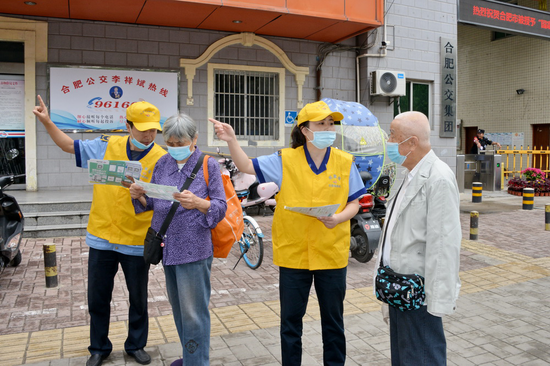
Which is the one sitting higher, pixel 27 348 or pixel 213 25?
pixel 213 25

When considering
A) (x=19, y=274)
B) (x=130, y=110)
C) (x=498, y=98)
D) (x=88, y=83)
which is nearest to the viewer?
(x=130, y=110)

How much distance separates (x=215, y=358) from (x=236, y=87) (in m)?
8.78

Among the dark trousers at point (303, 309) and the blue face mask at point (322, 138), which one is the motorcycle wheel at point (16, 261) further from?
the blue face mask at point (322, 138)

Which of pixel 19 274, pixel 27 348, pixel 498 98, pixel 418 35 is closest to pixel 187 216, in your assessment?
pixel 27 348

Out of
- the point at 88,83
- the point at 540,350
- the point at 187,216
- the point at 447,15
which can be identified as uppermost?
the point at 447,15

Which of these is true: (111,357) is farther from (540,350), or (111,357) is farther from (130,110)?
(540,350)

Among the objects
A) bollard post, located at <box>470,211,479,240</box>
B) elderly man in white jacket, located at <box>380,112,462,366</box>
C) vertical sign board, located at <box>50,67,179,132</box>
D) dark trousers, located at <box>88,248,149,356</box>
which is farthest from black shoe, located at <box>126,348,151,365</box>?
vertical sign board, located at <box>50,67,179,132</box>

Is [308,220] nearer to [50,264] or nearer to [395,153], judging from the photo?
[395,153]

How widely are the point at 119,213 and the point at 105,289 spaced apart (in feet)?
1.95

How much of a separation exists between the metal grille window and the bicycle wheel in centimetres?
556

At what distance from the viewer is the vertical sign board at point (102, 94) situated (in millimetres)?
10172

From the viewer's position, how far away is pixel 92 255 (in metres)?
Answer: 3.67

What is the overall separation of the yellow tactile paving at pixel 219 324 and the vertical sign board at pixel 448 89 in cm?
780

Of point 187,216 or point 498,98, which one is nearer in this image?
point 187,216
